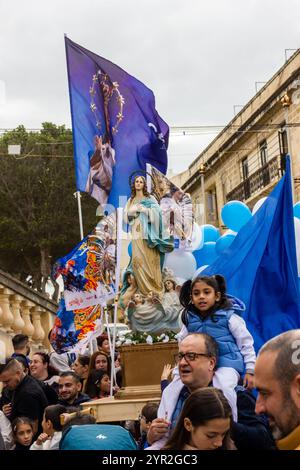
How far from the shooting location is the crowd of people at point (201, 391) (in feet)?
9.70

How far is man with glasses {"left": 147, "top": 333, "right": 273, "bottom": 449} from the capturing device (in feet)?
14.4

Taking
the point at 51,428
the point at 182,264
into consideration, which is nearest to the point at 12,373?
the point at 51,428

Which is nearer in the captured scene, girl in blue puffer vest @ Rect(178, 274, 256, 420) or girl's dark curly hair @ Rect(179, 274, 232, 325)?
girl in blue puffer vest @ Rect(178, 274, 256, 420)

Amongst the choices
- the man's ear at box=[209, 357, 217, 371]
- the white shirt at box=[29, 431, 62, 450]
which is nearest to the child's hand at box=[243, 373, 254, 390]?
the man's ear at box=[209, 357, 217, 371]

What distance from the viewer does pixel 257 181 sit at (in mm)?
28734

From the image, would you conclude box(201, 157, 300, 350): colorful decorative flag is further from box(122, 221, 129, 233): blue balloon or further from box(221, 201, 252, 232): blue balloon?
box(221, 201, 252, 232): blue balloon

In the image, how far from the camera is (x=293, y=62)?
2431 centimetres

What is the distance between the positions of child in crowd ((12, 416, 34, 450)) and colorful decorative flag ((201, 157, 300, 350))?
8.30 ft

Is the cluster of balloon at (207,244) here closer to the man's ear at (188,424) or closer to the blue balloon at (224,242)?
the blue balloon at (224,242)

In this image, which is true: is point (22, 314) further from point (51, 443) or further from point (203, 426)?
point (203, 426)
